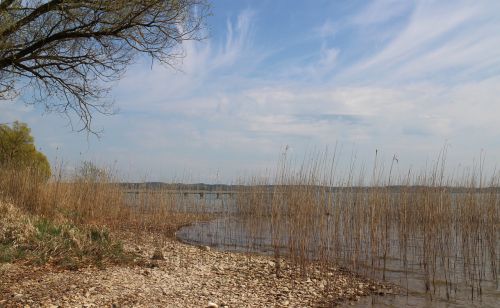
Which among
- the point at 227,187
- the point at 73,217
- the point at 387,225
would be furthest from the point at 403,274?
the point at 227,187

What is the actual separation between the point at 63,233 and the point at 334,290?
4097 millimetres

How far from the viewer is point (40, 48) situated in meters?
7.12

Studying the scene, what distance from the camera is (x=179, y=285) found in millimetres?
5180

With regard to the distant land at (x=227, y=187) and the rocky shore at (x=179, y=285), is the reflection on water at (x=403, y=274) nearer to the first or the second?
the rocky shore at (x=179, y=285)

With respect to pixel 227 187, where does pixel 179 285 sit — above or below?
below

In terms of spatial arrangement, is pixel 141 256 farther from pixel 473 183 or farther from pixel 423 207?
pixel 473 183

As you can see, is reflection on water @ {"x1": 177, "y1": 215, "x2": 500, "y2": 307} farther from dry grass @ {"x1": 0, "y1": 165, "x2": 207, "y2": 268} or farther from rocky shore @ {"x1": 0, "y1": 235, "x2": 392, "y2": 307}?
dry grass @ {"x1": 0, "y1": 165, "x2": 207, "y2": 268}

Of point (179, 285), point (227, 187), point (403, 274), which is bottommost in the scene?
point (179, 285)

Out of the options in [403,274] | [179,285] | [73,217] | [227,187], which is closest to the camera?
[179,285]

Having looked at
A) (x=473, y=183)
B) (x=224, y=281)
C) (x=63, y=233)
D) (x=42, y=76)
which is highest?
(x=42, y=76)

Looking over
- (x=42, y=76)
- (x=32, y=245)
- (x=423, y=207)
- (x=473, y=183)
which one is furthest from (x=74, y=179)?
(x=473, y=183)

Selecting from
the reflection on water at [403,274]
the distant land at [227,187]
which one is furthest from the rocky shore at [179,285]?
the distant land at [227,187]

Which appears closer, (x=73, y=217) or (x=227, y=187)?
(x=73, y=217)

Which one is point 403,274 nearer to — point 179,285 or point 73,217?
point 179,285
